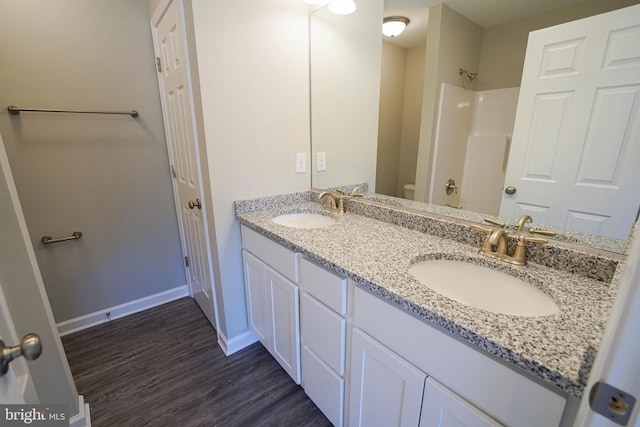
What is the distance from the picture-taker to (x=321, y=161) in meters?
1.86

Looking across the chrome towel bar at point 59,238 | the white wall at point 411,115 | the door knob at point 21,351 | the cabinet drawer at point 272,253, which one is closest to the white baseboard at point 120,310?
the chrome towel bar at point 59,238

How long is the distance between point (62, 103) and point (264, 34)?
1.34m

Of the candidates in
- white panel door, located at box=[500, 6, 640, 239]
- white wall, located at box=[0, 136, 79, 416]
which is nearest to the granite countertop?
white panel door, located at box=[500, 6, 640, 239]

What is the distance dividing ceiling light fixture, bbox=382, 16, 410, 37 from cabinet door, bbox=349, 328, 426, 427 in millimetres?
1414

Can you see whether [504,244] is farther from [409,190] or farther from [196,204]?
[196,204]

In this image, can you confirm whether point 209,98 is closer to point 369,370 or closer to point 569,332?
point 369,370

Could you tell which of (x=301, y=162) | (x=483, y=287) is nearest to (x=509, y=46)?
(x=483, y=287)

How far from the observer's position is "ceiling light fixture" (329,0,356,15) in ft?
5.00

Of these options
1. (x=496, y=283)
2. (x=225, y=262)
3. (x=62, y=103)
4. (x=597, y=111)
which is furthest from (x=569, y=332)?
(x=62, y=103)

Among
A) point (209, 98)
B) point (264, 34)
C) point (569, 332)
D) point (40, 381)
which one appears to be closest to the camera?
point (569, 332)

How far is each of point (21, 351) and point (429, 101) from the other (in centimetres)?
153

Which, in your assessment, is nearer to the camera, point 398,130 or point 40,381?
point 40,381

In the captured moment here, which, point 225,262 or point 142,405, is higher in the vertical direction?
point 225,262

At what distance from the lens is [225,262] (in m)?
1.59
